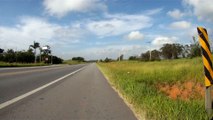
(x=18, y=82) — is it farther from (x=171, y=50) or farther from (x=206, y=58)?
(x=171, y=50)

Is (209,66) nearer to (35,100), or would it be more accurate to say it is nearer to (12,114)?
(12,114)

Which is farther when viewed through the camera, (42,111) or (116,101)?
(116,101)

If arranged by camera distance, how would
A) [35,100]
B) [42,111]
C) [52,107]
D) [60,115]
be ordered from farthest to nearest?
[35,100] < [52,107] < [42,111] < [60,115]

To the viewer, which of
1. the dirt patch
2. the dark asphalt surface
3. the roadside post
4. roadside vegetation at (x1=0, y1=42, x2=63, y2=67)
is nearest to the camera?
the roadside post

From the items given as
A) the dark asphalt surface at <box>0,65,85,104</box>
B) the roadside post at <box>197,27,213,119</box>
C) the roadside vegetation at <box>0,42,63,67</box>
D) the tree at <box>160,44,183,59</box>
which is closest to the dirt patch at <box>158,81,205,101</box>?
the dark asphalt surface at <box>0,65,85,104</box>

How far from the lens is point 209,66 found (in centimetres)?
675

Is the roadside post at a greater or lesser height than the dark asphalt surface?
greater

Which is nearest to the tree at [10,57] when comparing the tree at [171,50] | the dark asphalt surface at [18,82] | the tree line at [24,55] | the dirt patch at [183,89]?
the tree line at [24,55]

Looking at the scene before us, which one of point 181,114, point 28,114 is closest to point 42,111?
point 28,114

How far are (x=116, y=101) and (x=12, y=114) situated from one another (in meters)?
3.80

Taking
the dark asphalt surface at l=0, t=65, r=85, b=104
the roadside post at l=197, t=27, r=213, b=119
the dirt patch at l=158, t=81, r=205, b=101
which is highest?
the roadside post at l=197, t=27, r=213, b=119

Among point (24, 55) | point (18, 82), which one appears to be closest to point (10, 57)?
point (24, 55)

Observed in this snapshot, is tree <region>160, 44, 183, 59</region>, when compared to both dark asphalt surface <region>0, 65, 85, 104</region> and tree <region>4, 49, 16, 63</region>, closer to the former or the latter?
tree <region>4, 49, 16, 63</region>

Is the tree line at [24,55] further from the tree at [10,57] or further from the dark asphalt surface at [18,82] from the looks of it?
the dark asphalt surface at [18,82]
